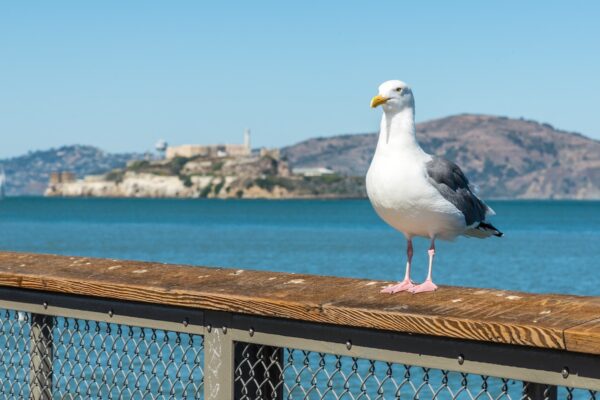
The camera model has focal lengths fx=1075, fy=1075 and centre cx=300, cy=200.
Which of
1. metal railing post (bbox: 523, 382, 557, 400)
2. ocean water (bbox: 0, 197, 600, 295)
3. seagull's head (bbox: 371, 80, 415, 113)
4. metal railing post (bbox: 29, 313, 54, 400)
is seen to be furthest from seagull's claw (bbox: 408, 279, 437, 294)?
ocean water (bbox: 0, 197, 600, 295)

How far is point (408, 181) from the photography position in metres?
4.18

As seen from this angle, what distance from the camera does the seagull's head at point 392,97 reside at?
4.40m

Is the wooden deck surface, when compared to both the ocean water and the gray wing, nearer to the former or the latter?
the gray wing

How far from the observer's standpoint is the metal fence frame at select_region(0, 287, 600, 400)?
105 inches

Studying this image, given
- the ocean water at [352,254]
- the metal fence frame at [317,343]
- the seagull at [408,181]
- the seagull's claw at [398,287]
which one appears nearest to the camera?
the metal fence frame at [317,343]

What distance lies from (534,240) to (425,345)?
98134mm

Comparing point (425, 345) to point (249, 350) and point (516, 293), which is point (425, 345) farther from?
point (249, 350)

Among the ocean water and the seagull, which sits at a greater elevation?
the seagull

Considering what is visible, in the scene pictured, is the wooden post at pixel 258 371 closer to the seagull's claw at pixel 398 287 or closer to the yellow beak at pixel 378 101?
the seagull's claw at pixel 398 287

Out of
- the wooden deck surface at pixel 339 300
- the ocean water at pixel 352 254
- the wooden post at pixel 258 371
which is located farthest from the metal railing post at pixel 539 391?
the ocean water at pixel 352 254

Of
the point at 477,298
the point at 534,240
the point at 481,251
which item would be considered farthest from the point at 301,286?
the point at 534,240

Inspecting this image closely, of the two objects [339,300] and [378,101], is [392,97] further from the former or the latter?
[339,300]

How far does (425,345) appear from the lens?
2.92 metres

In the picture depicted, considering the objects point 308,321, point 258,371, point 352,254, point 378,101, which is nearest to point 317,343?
point 308,321
